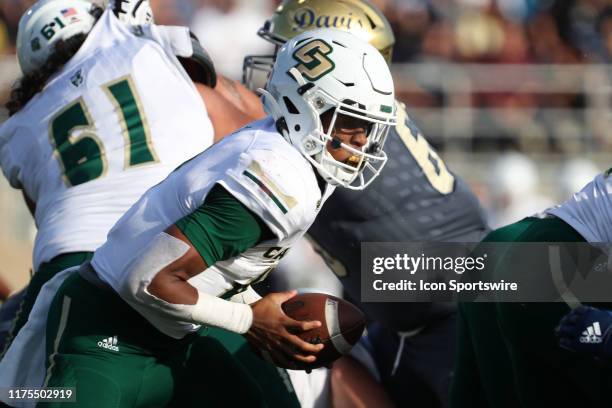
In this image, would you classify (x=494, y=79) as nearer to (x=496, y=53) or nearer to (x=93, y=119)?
(x=496, y=53)

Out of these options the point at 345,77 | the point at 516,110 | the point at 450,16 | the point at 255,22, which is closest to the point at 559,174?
the point at 516,110

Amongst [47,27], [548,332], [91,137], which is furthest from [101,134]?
[548,332]

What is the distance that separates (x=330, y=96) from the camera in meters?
3.17

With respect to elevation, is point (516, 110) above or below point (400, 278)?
below

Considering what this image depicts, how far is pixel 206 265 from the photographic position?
2.94m

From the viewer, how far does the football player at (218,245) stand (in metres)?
2.95

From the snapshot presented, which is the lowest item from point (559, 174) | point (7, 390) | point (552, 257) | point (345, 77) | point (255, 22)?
point (559, 174)

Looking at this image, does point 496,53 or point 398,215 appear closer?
point 398,215

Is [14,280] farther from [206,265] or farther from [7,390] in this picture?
[206,265]

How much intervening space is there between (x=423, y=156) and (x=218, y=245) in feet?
5.90

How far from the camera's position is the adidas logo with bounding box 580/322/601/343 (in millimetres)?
3068

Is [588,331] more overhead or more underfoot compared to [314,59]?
more underfoot

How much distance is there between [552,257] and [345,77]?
0.86m

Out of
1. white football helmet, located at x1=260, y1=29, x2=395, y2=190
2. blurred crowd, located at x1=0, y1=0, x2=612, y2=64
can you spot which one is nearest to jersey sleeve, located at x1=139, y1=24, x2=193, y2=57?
white football helmet, located at x1=260, y1=29, x2=395, y2=190
